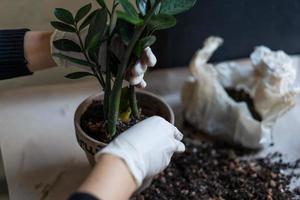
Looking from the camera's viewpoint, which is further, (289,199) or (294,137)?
(294,137)

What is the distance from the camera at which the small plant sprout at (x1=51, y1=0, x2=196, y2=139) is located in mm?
705

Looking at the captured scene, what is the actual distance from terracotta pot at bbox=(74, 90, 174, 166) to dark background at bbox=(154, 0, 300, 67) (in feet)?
0.97

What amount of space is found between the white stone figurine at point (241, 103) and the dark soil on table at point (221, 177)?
5 cm

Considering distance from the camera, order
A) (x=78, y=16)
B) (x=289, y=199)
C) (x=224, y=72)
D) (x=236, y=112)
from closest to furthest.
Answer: (x=78, y=16) < (x=289, y=199) < (x=236, y=112) < (x=224, y=72)

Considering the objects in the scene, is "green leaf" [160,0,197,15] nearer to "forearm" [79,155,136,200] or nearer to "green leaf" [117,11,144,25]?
"green leaf" [117,11,144,25]

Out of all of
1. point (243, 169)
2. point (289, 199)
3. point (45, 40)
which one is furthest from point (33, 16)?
point (289, 199)

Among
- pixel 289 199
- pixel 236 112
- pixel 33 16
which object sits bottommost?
pixel 289 199

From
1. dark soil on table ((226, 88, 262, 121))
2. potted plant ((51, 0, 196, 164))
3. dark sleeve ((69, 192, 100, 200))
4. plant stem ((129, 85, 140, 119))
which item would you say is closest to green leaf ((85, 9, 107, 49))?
potted plant ((51, 0, 196, 164))

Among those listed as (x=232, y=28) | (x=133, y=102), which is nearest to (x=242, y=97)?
(x=232, y=28)

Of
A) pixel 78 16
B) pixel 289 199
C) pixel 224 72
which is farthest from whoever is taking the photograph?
pixel 224 72

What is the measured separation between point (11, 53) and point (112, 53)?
0.69ft

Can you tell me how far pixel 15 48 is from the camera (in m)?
→ 0.89

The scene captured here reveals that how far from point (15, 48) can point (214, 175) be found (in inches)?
19.4

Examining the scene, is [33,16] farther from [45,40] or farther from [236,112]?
[236,112]
